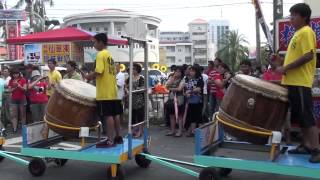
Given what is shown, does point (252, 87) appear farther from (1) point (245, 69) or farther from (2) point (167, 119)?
(2) point (167, 119)

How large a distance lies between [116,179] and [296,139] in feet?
9.96

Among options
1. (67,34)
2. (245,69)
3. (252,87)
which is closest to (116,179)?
(252,87)

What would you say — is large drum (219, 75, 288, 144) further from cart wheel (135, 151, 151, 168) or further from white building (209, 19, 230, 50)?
white building (209, 19, 230, 50)

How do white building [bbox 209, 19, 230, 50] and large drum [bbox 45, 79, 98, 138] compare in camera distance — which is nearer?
large drum [bbox 45, 79, 98, 138]

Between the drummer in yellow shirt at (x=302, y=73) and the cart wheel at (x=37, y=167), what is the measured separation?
12.0 ft

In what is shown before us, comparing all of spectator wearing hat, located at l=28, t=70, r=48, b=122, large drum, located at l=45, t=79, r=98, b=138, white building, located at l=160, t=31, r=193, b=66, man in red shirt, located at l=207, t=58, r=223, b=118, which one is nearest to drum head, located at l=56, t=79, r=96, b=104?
large drum, located at l=45, t=79, r=98, b=138

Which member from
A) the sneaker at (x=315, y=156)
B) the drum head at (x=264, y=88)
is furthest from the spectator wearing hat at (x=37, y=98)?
the sneaker at (x=315, y=156)

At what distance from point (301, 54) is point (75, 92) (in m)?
3.16

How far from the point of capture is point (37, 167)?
6.86 metres

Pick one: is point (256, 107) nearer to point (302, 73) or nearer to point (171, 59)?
point (302, 73)

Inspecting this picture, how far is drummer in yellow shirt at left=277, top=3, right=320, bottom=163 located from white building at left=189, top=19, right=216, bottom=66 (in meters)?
108

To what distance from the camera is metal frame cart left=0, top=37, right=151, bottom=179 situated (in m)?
6.23

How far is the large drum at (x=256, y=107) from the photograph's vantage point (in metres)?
5.54

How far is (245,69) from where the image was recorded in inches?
391
